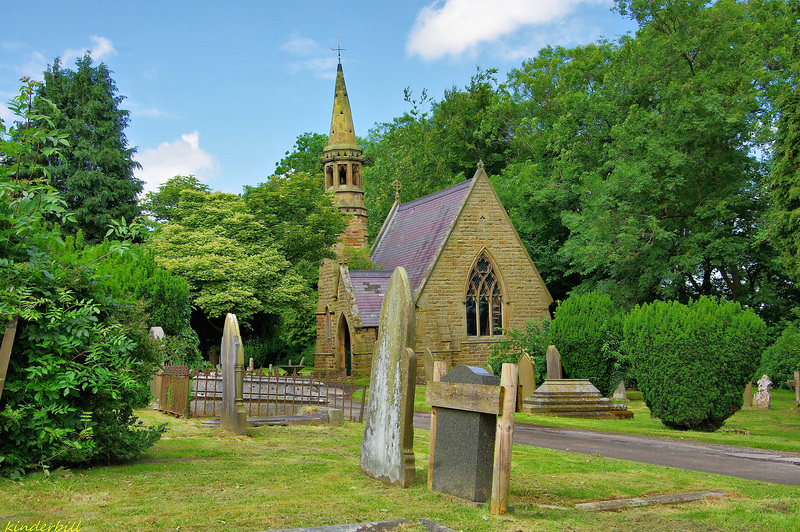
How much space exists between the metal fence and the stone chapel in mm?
12106

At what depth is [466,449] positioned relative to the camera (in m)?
7.37

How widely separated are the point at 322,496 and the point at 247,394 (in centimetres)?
900

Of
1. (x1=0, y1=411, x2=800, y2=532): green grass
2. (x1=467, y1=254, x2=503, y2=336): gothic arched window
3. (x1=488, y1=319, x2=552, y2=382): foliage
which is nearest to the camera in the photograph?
(x1=0, y1=411, x2=800, y2=532): green grass

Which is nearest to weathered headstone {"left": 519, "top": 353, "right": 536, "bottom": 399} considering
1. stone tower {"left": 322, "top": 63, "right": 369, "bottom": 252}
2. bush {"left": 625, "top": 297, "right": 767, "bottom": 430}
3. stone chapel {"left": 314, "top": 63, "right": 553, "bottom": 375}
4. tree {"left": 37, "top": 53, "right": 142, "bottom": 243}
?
bush {"left": 625, "top": 297, "right": 767, "bottom": 430}

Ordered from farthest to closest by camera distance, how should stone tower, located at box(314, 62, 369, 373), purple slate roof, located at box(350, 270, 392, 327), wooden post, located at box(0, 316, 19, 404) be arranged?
1. stone tower, located at box(314, 62, 369, 373)
2. purple slate roof, located at box(350, 270, 392, 327)
3. wooden post, located at box(0, 316, 19, 404)

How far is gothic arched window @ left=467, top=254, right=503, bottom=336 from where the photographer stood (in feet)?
101

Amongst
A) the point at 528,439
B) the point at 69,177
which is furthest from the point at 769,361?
the point at 69,177

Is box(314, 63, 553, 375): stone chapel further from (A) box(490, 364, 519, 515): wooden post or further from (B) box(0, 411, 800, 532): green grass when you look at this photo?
(A) box(490, 364, 519, 515): wooden post

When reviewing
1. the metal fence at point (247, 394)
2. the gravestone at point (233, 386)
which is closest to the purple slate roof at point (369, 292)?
the metal fence at point (247, 394)

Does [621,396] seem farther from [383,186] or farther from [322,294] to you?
[383,186]

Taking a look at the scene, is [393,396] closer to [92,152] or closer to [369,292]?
[369,292]

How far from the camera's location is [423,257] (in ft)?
102

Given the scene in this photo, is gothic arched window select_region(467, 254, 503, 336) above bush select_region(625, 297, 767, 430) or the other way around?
above

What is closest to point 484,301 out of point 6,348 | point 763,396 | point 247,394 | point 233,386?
point 763,396
